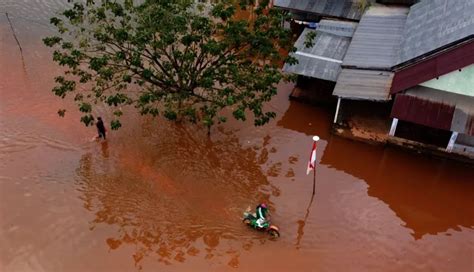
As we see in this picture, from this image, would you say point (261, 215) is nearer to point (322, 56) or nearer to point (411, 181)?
point (411, 181)

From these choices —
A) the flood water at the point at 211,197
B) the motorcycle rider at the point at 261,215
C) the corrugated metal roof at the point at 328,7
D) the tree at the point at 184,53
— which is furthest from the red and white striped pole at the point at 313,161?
the corrugated metal roof at the point at 328,7

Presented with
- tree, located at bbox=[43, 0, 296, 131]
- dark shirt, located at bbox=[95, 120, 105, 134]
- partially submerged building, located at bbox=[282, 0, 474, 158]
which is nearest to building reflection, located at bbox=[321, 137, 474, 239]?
partially submerged building, located at bbox=[282, 0, 474, 158]

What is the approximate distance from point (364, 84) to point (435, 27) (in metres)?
3.94

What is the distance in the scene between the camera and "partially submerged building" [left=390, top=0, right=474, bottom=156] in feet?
53.9

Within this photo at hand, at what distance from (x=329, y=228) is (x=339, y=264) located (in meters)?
1.41

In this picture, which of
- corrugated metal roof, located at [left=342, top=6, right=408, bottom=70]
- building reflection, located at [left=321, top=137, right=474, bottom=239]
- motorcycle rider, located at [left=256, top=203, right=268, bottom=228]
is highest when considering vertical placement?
corrugated metal roof, located at [left=342, top=6, right=408, bottom=70]

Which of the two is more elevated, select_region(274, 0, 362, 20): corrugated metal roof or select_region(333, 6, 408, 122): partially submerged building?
select_region(274, 0, 362, 20): corrugated metal roof

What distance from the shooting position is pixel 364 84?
714 inches

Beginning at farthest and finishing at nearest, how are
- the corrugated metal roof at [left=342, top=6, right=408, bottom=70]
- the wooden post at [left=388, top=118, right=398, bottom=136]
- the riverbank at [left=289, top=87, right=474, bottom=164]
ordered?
the corrugated metal roof at [left=342, top=6, right=408, bottom=70]
the wooden post at [left=388, top=118, right=398, bottom=136]
the riverbank at [left=289, top=87, right=474, bottom=164]

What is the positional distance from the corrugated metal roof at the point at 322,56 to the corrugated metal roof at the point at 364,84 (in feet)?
2.23

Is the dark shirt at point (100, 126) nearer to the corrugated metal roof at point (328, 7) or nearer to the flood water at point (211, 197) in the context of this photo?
the flood water at point (211, 197)

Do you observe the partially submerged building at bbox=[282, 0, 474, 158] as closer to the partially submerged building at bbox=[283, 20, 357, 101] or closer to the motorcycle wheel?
the partially submerged building at bbox=[283, 20, 357, 101]

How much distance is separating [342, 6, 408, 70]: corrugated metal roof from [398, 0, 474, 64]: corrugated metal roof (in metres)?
0.50

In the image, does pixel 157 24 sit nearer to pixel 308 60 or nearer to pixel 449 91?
pixel 308 60
